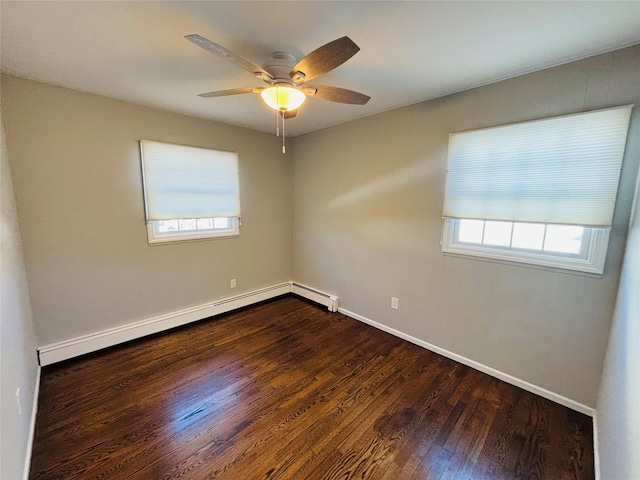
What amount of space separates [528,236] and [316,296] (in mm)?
2539

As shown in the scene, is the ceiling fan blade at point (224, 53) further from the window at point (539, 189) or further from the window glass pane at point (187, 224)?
the window glass pane at point (187, 224)

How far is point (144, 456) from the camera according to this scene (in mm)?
1477

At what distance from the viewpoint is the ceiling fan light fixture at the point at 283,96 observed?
1.60m

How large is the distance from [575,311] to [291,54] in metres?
2.61

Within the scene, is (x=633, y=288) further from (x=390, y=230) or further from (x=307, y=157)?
(x=307, y=157)

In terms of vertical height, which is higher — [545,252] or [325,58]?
[325,58]

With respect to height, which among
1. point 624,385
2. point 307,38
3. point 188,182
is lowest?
point 624,385

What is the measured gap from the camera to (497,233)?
7.04ft

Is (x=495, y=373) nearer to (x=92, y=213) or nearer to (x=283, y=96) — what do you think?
(x=283, y=96)

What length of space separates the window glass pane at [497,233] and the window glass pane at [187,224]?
3095 mm

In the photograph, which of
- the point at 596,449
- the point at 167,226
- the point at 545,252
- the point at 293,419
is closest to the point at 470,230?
the point at 545,252

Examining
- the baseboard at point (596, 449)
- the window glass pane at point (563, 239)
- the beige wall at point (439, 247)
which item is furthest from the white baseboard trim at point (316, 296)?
the baseboard at point (596, 449)

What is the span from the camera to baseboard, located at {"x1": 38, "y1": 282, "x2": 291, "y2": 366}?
2.27m

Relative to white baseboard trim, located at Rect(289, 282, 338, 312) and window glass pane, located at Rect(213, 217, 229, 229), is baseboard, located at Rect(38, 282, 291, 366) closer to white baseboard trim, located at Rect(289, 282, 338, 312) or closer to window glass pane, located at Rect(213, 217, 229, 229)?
white baseboard trim, located at Rect(289, 282, 338, 312)
